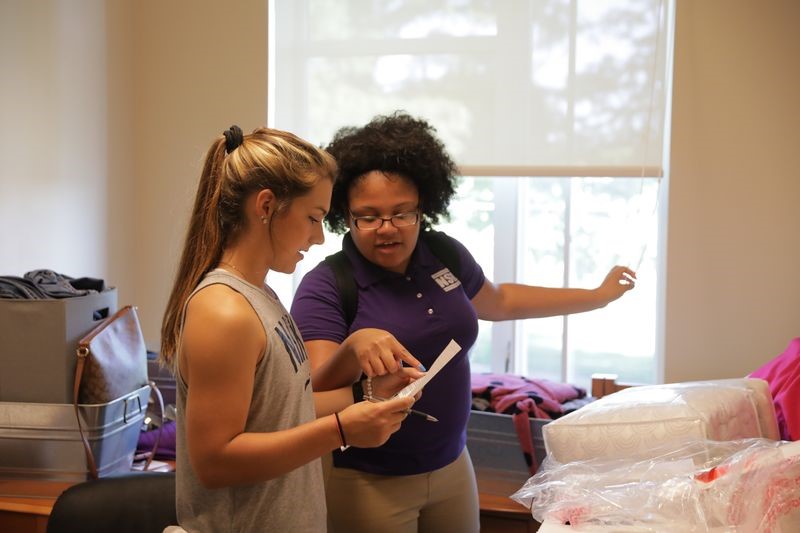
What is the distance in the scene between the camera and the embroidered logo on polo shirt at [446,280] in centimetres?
181

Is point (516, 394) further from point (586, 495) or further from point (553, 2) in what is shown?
point (553, 2)

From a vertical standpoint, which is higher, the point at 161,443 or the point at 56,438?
the point at 56,438

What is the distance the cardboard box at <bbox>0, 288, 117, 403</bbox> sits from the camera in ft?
7.30

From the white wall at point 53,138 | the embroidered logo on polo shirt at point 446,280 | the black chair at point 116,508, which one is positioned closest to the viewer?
the black chair at point 116,508

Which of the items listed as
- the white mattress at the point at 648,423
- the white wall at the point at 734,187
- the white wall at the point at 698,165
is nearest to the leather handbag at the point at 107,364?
the white wall at the point at 698,165

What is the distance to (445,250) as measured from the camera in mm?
1909

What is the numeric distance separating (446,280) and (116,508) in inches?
31.9

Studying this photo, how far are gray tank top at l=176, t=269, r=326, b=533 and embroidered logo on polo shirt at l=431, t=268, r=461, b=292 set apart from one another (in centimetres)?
56

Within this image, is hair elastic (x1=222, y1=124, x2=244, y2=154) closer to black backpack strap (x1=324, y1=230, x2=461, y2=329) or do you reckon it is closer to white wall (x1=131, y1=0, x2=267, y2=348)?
black backpack strap (x1=324, y1=230, x2=461, y2=329)

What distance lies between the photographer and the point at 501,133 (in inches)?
113

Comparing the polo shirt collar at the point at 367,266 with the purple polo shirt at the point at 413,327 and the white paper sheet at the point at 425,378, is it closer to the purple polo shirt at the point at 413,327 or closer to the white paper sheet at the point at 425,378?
the purple polo shirt at the point at 413,327

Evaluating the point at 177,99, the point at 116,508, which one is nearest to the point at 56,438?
the point at 116,508

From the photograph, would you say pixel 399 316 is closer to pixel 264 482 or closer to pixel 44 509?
pixel 264 482

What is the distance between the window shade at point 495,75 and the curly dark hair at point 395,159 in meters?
0.99
